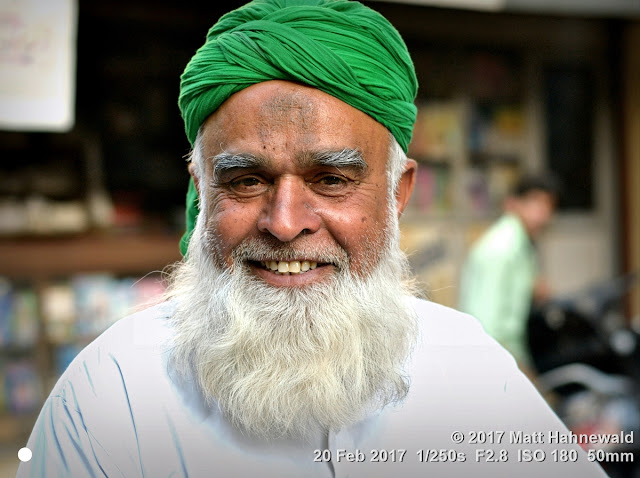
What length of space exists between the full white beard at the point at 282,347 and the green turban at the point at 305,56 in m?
0.24

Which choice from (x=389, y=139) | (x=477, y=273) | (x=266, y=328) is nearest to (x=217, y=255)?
(x=266, y=328)

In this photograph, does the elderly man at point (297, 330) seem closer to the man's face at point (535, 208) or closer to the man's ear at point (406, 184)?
the man's ear at point (406, 184)

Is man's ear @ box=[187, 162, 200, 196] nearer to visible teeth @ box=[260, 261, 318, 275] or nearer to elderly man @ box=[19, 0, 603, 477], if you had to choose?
elderly man @ box=[19, 0, 603, 477]

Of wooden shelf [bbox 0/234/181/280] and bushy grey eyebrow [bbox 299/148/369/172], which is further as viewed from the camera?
wooden shelf [bbox 0/234/181/280]

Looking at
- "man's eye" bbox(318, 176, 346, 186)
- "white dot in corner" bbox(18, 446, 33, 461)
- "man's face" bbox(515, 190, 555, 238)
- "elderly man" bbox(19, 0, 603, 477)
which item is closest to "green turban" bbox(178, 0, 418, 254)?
"elderly man" bbox(19, 0, 603, 477)

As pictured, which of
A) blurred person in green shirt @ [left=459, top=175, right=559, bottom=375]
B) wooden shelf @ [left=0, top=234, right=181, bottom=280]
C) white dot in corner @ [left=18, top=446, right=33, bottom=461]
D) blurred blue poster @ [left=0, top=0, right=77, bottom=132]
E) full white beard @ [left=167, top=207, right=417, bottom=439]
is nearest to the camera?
white dot in corner @ [left=18, top=446, right=33, bottom=461]

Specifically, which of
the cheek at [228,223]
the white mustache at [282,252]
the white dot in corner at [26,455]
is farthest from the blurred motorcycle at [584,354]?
the white dot in corner at [26,455]

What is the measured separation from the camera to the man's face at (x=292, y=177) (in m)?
1.12

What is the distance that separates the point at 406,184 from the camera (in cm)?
135

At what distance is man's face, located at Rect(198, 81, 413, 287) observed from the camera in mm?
1119

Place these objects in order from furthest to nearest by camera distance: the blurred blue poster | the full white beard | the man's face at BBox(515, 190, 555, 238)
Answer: the man's face at BBox(515, 190, 555, 238)
the blurred blue poster
the full white beard

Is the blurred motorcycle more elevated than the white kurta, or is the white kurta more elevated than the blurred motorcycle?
the white kurta

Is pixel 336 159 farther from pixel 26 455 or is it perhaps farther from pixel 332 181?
pixel 26 455

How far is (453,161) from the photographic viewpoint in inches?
169
